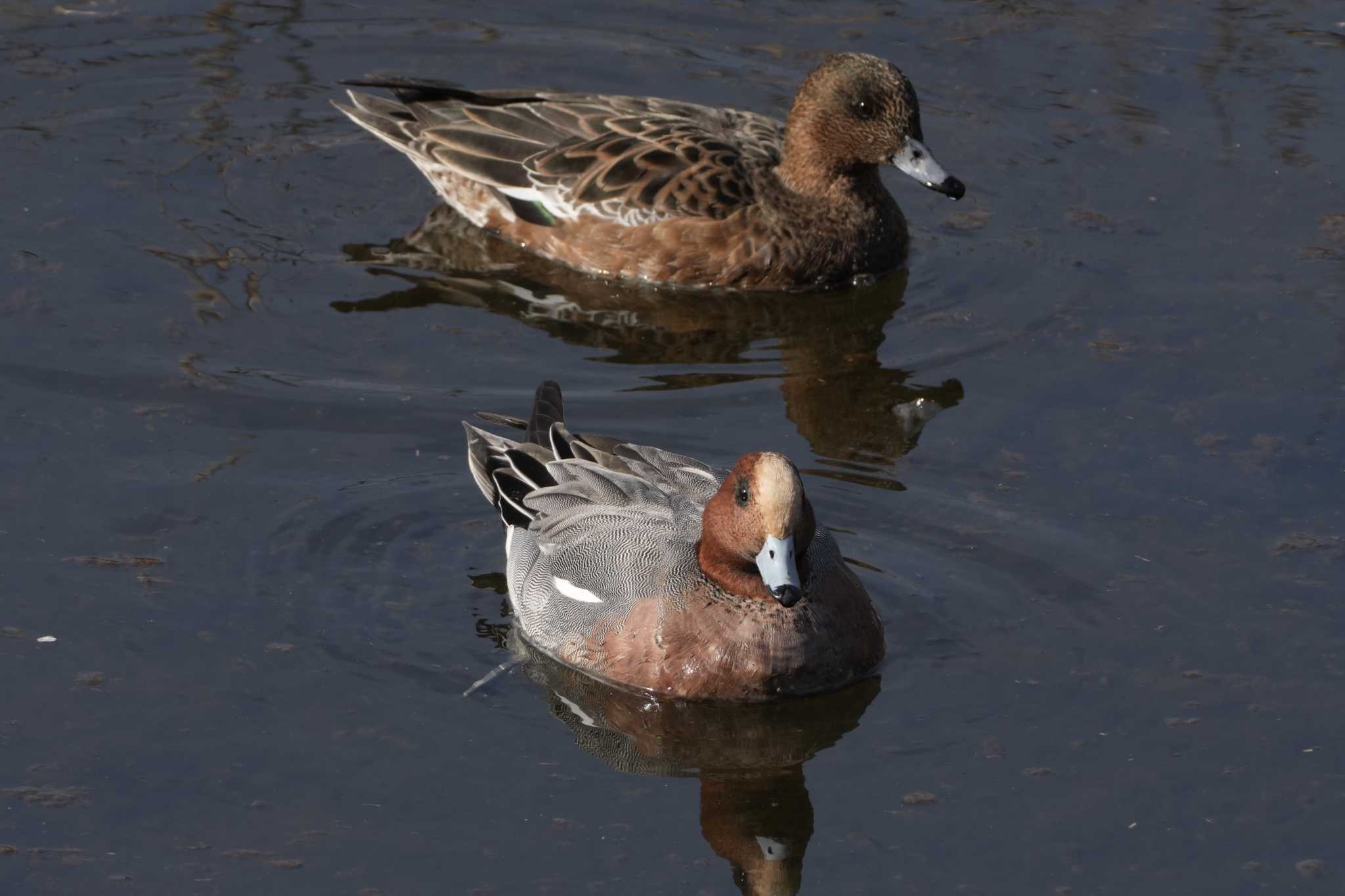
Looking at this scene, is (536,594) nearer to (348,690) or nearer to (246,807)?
(348,690)

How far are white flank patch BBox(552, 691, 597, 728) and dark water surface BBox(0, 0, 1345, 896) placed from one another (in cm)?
6

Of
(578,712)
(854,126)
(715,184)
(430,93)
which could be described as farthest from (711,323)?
(578,712)

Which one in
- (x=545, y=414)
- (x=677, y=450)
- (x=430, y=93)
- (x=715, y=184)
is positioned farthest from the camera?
(x=430, y=93)

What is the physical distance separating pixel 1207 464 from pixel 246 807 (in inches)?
152

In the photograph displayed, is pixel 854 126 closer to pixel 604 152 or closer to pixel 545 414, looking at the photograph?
pixel 604 152

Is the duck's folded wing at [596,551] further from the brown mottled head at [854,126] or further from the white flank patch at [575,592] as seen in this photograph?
the brown mottled head at [854,126]

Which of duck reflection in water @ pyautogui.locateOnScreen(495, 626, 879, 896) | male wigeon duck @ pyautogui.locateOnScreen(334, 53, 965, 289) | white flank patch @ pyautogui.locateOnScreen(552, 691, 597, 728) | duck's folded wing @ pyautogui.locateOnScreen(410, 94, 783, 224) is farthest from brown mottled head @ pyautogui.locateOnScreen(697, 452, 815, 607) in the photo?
duck's folded wing @ pyautogui.locateOnScreen(410, 94, 783, 224)

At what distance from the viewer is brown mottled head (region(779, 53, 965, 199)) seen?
32.5 feet

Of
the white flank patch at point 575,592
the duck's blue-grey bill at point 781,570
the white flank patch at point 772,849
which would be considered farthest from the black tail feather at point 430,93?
the white flank patch at point 772,849

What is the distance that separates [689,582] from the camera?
6836mm

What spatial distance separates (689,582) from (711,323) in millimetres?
2850

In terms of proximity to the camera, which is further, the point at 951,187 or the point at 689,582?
the point at 951,187

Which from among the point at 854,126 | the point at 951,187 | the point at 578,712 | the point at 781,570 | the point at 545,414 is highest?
the point at 854,126

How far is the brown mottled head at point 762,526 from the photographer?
6383 mm
